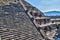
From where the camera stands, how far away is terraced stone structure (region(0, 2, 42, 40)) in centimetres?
537

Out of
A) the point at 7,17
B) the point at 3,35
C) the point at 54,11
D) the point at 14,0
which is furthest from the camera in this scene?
the point at 54,11

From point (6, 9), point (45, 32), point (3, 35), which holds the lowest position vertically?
point (45, 32)

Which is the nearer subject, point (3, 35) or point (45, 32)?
point (3, 35)

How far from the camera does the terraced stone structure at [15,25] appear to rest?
5.37 meters

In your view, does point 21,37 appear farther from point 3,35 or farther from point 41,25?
point 41,25

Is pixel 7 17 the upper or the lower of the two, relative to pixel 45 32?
upper

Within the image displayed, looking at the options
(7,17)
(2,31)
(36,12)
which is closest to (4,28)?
(2,31)

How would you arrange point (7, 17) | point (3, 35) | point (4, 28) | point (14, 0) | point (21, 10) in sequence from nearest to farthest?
point (3, 35), point (4, 28), point (7, 17), point (21, 10), point (14, 0)

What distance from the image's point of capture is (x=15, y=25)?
19.6ft

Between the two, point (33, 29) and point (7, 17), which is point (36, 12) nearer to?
point (33, 29)

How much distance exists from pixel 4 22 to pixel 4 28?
375 mm

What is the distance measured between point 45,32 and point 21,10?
1181 millimetres

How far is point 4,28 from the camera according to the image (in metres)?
5.47

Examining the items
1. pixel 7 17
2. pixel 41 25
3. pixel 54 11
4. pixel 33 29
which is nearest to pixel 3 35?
pixel 7 17
